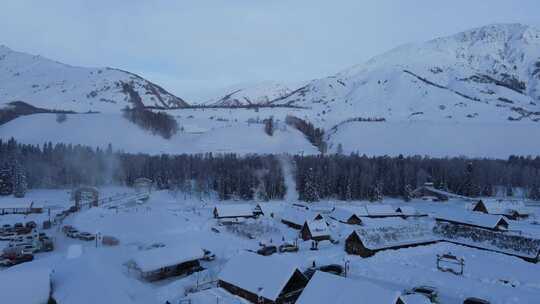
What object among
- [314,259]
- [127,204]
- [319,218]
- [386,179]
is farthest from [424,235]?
[127,204]

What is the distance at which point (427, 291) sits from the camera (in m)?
26.0

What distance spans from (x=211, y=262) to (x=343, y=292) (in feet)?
51.3

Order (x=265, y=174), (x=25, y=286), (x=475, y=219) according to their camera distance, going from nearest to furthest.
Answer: (x=25, y=286), (x=475, y=219), (x=265, y=174)

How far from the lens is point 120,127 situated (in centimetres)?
12388

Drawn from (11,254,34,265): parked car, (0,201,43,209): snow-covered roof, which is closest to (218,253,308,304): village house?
(11,254,34,265): parked car

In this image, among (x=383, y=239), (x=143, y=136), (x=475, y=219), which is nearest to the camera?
(x=383, y=239)

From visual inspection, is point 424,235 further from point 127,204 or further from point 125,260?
point 127,204

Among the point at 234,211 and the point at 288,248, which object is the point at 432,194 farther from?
the point at 288,248

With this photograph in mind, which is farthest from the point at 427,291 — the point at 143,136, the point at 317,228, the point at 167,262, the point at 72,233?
the point at 143,136

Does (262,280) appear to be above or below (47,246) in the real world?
above

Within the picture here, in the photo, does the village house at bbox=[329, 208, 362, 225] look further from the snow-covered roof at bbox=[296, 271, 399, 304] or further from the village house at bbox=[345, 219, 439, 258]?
the snow-covered roof at bbox=[296, 271, 399, 304]

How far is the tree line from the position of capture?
6906cm

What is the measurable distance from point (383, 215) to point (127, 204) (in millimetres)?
35130

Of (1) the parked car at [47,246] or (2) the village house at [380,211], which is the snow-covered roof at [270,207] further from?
(1) the parked car at [47,246]
